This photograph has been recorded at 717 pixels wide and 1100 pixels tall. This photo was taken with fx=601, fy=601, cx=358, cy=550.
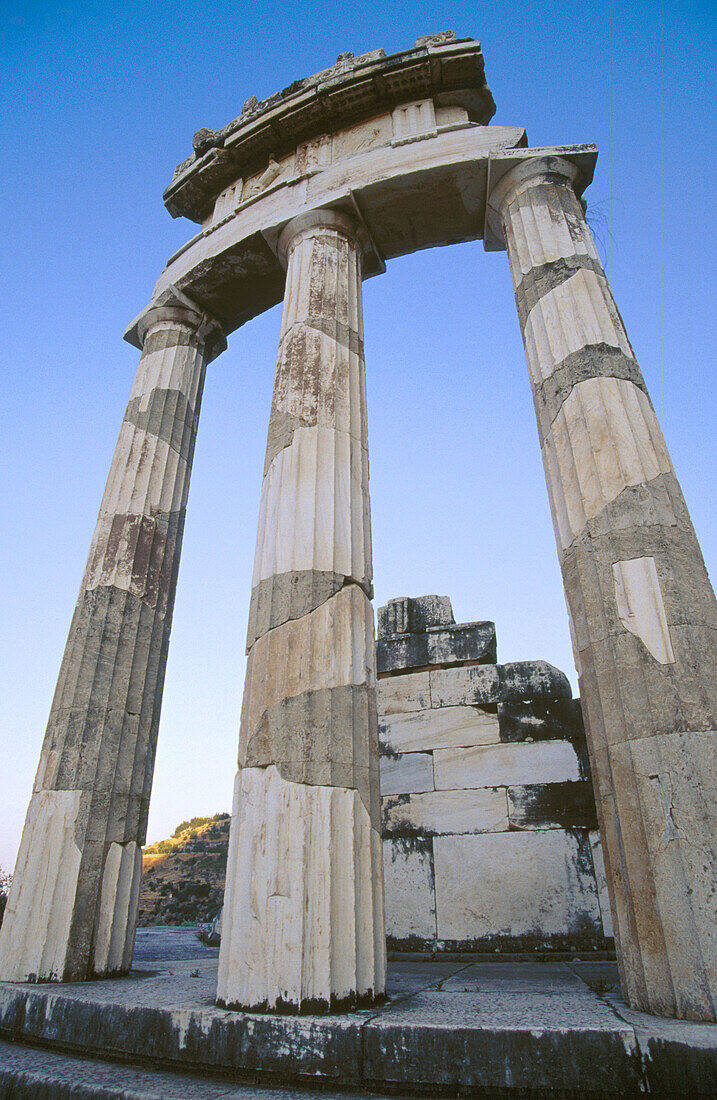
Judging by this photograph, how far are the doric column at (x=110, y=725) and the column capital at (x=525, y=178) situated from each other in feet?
16.7

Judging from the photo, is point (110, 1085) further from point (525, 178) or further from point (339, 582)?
point (525, 178)

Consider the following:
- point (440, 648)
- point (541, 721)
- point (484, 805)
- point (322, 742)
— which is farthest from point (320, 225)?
point (484, 805)

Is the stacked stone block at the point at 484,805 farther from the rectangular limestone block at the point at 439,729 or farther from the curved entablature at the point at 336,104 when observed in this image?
the curved entablature at the point at 336,104

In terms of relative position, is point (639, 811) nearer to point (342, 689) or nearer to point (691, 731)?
point (691, 731)

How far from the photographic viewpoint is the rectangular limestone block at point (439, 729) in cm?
827

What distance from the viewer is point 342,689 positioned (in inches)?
192

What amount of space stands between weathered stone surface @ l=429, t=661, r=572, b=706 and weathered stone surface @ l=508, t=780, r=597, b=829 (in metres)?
1.18

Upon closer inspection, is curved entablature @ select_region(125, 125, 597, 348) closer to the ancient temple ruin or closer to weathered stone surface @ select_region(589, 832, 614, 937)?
the ancient temple ruin

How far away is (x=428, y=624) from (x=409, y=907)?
391 cm

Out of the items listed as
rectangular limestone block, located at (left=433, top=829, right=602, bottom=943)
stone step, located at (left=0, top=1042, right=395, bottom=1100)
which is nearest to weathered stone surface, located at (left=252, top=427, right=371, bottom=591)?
stone step, located at (left=0, top=1042, right=395, bottom=1100)

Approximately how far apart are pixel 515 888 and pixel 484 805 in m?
0.97

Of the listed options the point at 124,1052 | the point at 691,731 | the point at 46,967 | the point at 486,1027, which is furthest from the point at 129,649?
the point at 691,731

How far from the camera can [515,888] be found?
281 inches

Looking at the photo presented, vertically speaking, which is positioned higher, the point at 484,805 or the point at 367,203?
the point at 367,203
